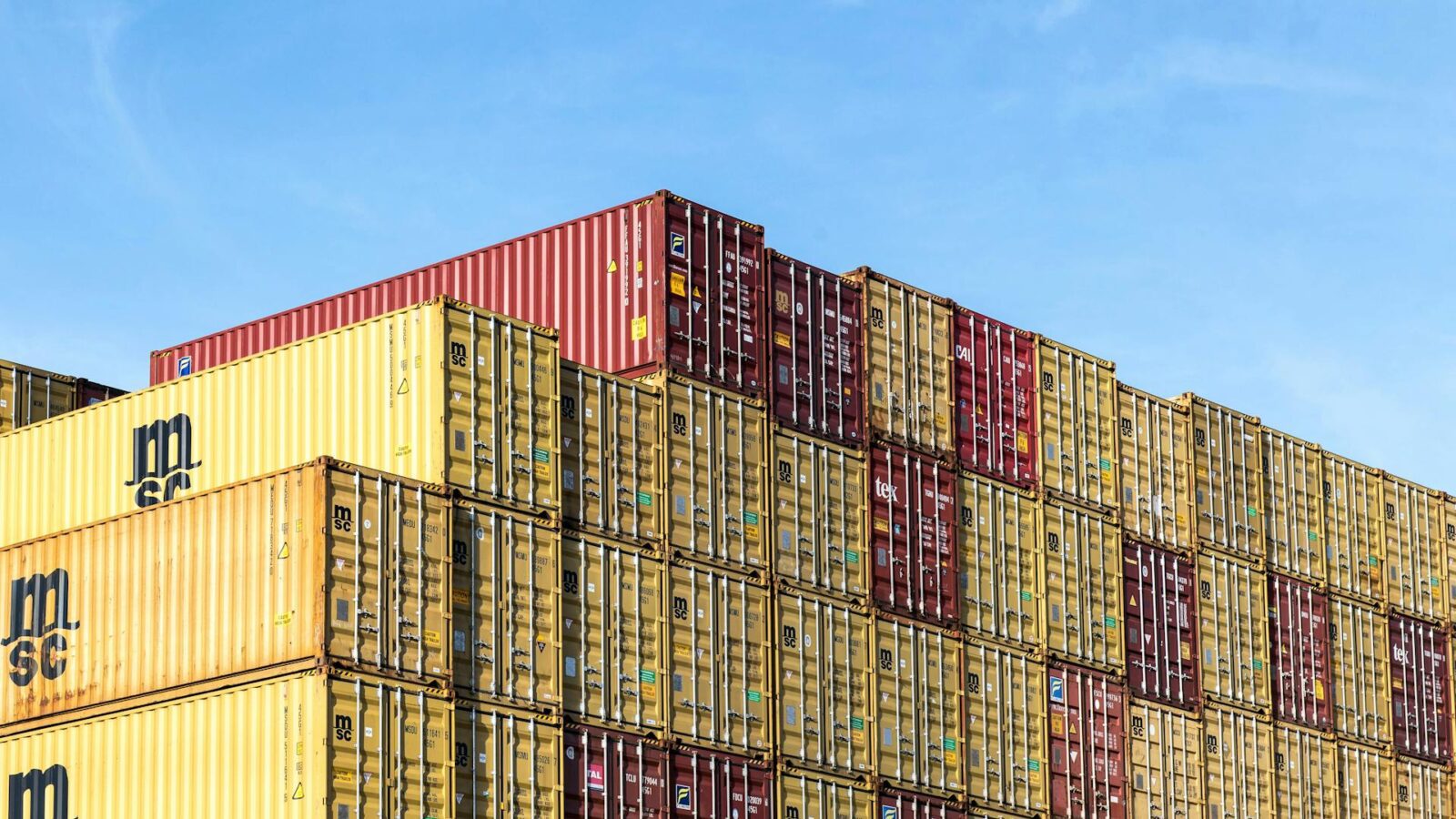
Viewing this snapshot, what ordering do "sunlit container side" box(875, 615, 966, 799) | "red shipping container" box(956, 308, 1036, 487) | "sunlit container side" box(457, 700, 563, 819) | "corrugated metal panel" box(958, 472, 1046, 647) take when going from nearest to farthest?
1. "sunlit container side" box(457, 700, 563, 819)
2. "sunlit container side" box(875, 615, 966, 799)
3. "corrugated metal panel" box(958, 472, 1046, 647)
4. "red shipping container" box(956, 308, 1036, 487)

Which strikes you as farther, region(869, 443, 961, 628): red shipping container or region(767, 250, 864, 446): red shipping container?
region(869, 443, 961, 628): red shipping container

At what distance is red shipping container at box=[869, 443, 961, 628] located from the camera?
145ft

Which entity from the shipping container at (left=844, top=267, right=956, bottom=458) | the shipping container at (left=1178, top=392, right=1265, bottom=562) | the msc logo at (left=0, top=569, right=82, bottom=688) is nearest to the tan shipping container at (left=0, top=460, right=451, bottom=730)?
the msc logo at (left=0, top=569, right=82, bottom=688)

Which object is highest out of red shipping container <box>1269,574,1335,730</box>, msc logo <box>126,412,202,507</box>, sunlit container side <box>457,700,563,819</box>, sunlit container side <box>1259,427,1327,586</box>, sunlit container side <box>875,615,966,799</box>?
sunlit container side <box>1259,427,1327,586</box>

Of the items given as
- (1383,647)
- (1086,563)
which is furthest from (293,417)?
(1383,647)

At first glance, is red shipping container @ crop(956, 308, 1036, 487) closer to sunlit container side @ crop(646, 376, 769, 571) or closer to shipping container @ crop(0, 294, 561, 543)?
sunlit container side @ crop(646, 376, 769, 571)

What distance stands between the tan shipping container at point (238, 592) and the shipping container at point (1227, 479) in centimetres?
2150

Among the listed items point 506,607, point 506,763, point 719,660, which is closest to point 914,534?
point 719,660

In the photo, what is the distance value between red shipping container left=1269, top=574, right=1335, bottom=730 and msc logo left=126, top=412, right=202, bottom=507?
80.9ft

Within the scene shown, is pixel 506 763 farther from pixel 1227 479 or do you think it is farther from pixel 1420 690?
pixel 1420 690

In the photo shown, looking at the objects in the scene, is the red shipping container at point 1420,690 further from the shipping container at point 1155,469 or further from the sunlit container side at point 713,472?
the sunlit container side at point 713,472

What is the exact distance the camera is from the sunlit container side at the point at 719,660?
39.6 metres

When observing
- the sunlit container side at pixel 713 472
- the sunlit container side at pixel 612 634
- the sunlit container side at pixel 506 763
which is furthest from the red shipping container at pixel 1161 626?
the sunlit container side at pixel 506 763

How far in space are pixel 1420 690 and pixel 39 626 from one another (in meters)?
32.6
